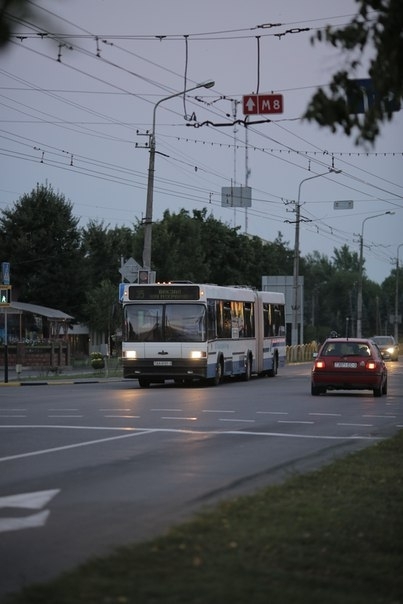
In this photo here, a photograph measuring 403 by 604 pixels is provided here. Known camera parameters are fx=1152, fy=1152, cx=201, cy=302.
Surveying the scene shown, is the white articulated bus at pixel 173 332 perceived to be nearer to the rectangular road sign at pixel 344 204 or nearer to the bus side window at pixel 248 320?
Result: the bus side window at pixel 248 320

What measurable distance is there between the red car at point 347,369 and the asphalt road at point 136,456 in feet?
1.91

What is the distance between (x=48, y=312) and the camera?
5988 centimetres

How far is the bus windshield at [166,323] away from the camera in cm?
3391

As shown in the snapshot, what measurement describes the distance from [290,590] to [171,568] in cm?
A: 89

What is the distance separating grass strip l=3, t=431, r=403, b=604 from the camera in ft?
19.1

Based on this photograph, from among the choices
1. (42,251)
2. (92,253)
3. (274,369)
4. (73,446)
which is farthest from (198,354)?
(92,253)

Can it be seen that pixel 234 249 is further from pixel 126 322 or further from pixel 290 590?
pixel 290 590

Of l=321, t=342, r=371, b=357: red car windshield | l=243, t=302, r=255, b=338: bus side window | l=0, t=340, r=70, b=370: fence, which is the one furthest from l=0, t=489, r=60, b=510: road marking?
l=0, t=340, r=70, b=370: fence

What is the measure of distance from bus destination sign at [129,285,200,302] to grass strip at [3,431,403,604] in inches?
956

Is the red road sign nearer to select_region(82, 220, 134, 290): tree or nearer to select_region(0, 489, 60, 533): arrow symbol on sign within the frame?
select_region(0, 489, 60, 533): arrow symbol on sign

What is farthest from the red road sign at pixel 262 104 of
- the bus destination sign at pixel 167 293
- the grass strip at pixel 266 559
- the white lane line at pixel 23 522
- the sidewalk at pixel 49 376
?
the white lane line at pixel 23 522

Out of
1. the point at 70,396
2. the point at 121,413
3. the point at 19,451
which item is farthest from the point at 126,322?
the point at 19,451

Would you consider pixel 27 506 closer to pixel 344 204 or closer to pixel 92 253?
pixel 344 204

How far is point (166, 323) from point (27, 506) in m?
24.3
